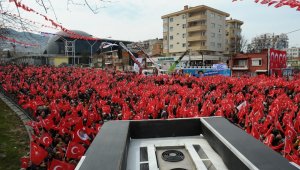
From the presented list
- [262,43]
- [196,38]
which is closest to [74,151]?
[196,38]

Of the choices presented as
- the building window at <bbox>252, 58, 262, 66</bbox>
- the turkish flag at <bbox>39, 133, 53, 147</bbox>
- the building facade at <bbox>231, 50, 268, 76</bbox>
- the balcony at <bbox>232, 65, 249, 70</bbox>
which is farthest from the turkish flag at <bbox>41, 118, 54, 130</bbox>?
the building window at <bbox>252, 58, 262, 66</bbox>

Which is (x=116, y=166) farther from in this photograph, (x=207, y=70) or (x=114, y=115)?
(x=207, y=70)

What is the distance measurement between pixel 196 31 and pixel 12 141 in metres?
52.9

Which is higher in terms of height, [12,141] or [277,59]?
[277,59]

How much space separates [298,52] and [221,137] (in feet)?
463

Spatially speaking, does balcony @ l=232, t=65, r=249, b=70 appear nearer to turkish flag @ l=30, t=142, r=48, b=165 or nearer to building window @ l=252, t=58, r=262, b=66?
building window @ l=252, t=58, r=262, b=66

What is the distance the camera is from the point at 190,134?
11.1 feet

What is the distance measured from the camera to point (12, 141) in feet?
24.3

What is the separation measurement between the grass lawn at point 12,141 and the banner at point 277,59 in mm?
14970

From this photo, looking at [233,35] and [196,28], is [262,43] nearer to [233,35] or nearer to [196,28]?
[233,35]

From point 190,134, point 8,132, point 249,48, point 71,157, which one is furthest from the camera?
point 249,48

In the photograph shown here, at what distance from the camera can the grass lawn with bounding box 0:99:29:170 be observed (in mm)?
6094

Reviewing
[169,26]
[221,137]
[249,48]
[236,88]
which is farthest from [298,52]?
[221,137]

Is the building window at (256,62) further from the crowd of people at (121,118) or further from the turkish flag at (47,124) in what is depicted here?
the turkish flag at (47,124)
